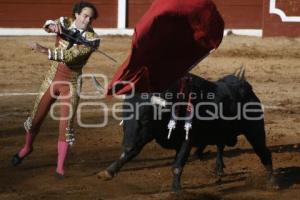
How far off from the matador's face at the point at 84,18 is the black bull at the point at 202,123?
0.65 meters

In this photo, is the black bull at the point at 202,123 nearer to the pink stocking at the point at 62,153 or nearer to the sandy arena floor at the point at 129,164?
the sandy arena floor at the point at 129,164

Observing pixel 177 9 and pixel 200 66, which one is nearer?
pixel 177 9

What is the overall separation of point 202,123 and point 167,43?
0.68 meters

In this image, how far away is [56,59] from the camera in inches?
206

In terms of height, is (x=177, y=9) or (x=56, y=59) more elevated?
(x=177, y=9)

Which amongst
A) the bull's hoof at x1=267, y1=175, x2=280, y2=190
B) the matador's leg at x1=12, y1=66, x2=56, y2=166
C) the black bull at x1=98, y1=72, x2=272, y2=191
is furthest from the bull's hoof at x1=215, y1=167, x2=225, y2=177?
the matador's leg at x1=12, y1=66, x2=56, y2=166

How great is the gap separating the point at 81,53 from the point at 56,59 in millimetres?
186

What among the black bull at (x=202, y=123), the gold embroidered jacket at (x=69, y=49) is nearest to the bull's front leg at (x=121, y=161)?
the black bull at (x=202, y=123)

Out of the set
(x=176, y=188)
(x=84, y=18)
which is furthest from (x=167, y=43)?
(x=176, y=188)

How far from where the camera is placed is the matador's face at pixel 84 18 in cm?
519

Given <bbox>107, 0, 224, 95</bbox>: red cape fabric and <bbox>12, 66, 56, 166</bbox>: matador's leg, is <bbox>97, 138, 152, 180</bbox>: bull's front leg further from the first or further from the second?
<bbox>12, 66, 56, 166</bbox>: matador's leg

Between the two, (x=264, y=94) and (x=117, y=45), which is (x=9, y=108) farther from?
(x=117, y=45)

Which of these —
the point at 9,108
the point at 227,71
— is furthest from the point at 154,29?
the point at 227,71

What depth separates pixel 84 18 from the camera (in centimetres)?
523
